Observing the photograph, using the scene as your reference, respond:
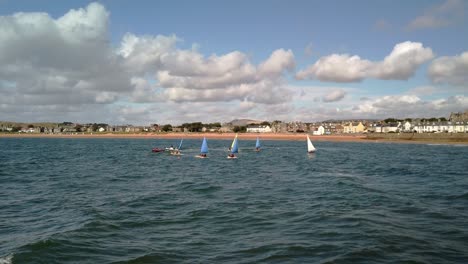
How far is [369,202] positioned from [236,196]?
859 centimetres

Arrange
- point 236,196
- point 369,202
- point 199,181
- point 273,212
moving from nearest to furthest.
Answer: point 273,212
point 369,202
point 236,196
point 199,181

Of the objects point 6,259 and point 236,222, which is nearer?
point 6,259

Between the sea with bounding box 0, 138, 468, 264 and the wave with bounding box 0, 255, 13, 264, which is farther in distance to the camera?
the sea with bounding box 0, 138, 468, 264

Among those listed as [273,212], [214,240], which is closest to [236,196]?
[273,212]

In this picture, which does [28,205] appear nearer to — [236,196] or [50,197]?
[50,197]

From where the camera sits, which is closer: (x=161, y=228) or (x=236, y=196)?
(x=161, y=228)

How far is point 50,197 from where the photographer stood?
93.9 ft

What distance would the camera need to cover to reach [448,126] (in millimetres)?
199500

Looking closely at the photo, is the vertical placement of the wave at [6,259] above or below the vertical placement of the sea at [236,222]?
above

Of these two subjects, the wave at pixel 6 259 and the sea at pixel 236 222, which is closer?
the wave at pixel 6 259

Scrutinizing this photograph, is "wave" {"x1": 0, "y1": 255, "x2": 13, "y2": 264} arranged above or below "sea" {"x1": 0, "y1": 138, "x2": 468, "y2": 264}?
above

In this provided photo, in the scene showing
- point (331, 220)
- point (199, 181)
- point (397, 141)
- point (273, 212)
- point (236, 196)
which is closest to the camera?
point (331, 220)

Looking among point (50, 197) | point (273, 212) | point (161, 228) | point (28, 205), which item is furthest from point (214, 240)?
point (50, 197)

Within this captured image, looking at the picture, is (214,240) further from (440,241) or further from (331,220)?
(440,241)
